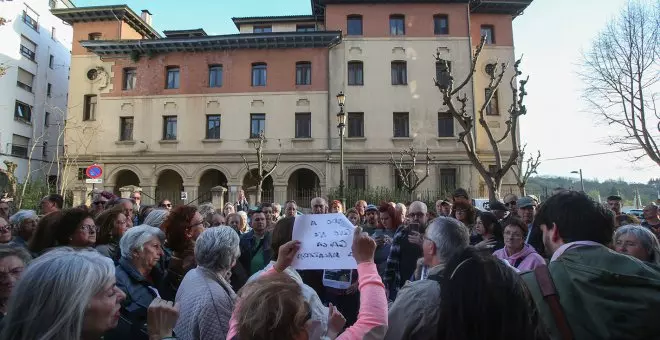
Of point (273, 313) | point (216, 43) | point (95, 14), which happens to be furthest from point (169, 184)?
point (273, 313)

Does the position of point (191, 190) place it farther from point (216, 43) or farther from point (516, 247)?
point (516, 247)

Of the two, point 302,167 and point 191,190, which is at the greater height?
point 302,167

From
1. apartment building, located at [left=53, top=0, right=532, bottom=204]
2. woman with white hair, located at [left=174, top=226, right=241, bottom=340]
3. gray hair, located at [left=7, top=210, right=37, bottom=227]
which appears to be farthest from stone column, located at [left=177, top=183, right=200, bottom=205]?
woman with white hair, located at [left=174, top=226, right=241, bottom=340]

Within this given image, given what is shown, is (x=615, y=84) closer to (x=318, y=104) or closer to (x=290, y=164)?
(x=318, y=104)

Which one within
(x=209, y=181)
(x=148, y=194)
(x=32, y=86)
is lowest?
(x=148, y=194)

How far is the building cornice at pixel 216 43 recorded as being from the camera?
1003 inches

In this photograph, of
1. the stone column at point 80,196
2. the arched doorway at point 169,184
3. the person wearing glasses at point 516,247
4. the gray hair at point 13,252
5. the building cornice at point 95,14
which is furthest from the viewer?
the building cornice at point 95,14

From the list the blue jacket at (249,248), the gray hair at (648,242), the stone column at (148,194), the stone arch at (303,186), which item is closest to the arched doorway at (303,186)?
the stone arch at (303,186)

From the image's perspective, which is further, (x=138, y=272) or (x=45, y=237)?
(x=45, y=237)

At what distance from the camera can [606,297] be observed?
6.56 ft

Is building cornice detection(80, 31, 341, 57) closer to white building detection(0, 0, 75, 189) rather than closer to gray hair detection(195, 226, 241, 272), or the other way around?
white building detection(0, 0, 75, 189)

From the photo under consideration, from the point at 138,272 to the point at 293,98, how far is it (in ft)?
76.7

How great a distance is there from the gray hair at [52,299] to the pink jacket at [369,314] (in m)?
0.68

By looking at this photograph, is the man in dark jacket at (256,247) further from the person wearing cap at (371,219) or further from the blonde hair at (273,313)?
the blonde hair at (273,313)
